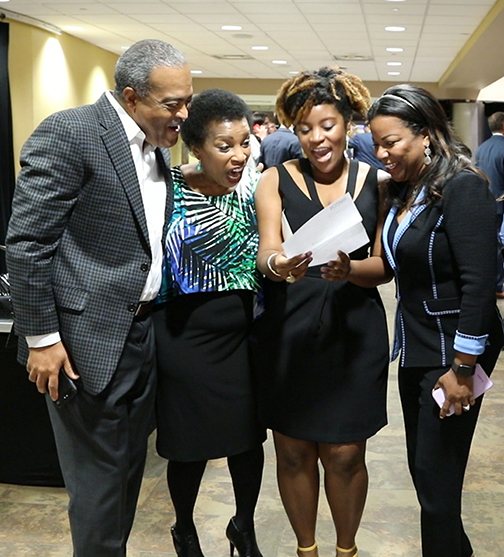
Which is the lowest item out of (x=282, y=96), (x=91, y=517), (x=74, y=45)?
(x=91, y=517)

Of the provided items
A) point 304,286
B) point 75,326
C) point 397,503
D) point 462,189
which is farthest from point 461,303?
point 397,503

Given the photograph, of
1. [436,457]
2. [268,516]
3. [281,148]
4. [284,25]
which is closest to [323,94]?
[436,457]

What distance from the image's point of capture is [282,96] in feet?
7.48

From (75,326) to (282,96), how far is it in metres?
0.90

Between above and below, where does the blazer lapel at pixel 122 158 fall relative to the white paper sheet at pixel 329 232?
above

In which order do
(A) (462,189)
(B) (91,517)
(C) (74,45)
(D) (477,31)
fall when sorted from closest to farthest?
(A) (462,189) < (B) (91,517) < (D) (477,31) < (C) (74,45)

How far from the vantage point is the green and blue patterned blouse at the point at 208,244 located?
7.40ft

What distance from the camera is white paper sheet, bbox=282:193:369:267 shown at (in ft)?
6.70

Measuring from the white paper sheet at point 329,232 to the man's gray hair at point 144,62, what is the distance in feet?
1.76

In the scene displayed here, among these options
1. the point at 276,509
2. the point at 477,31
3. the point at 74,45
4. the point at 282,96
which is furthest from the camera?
the point at 74,45

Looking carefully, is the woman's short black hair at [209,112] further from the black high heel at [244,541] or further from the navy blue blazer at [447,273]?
the black high heel at [244,541]

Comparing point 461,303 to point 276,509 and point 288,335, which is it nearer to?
point 288,335

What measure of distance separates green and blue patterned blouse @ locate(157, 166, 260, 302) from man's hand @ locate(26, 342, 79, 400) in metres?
0.39

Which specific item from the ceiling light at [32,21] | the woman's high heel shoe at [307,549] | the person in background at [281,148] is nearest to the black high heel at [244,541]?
the woman's high heel shoe at [307,549]
